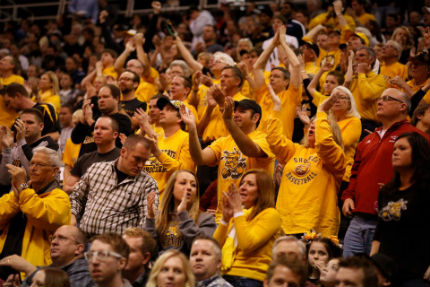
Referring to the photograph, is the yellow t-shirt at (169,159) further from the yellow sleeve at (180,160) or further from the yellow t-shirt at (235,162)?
the yellow t-shirt at (235,162)

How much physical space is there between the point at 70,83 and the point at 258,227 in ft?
26.3

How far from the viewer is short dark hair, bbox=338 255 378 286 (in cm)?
409

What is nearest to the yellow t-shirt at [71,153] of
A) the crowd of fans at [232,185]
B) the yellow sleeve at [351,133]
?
the crowd of fans at [232,185]

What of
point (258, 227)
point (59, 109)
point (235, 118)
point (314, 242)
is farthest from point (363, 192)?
point (59, 109)

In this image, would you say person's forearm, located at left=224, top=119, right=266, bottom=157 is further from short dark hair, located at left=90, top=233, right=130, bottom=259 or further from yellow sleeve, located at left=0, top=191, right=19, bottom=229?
yellow sleeve, located at left=0, top=191, right=19, bottom=229

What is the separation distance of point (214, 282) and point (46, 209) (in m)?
1.62

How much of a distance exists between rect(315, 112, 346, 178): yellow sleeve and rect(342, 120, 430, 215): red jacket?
1.00 ft

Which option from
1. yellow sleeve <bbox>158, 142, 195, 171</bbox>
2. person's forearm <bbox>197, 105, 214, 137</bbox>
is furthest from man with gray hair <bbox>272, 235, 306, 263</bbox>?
person's forearm <bbox>197, 105, 214, 137</bbox>

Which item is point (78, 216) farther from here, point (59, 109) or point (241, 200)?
point (59, 109)

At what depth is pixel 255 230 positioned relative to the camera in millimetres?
4941

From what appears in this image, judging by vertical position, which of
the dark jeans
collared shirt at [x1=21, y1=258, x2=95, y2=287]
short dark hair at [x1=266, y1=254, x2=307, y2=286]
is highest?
short dark hair at [x1=266, y1=254, x2=307, y2=286]

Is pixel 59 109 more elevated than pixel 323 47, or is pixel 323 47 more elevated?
pixel 323 47

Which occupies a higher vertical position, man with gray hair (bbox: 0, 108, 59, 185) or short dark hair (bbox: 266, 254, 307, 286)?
man with gray hair (bbox: 0, 108, 59, 185)

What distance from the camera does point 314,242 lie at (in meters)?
5.33
